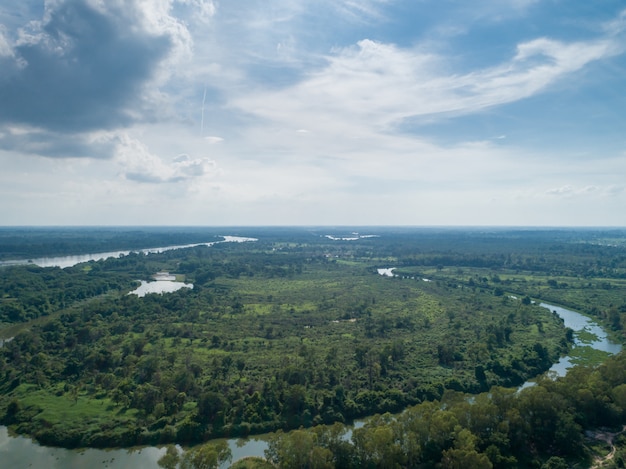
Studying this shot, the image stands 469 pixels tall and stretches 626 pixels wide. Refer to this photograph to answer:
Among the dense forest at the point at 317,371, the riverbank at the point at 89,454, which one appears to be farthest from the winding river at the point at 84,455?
the dense forest at the point at 317,371

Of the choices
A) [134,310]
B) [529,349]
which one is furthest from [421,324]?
[134,310]

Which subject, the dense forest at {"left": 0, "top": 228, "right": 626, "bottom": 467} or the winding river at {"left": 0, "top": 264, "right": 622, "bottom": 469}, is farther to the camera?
the winding river at {"left": 0, "top": 264, "right": 622, "bottom": 469}

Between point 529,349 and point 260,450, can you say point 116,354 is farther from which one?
point 529,349

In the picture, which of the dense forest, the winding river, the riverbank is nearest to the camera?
the dense forest

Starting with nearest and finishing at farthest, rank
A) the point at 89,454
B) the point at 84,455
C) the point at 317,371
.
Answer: the point at 84,455 → the point at 89,454 → the point at 317,371

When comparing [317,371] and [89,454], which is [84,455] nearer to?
[89,454]

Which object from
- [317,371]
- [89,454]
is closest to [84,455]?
[89,454]

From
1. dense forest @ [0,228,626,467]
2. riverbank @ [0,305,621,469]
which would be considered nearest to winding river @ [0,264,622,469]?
riverbank @ [0,305,621,469]

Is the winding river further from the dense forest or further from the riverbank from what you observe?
the dense forest
